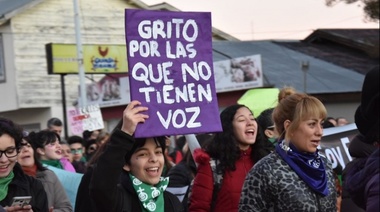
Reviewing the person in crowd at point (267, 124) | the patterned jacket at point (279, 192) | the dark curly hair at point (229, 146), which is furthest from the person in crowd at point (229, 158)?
the patterned jacket at point (279, 192)

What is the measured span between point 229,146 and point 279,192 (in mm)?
1418

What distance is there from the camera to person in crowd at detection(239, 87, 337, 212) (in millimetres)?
5477

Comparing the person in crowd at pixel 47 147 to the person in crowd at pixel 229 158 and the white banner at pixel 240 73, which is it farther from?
the white banner at pixel 240 73

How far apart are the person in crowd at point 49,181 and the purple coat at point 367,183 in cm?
369

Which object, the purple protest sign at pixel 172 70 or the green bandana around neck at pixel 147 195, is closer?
the green bandana around neck at pixel 147 195

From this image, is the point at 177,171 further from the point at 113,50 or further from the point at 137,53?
the point at 113,50

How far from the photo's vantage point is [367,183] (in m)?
4.27

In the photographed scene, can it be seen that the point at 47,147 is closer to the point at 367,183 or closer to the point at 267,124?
the point at 267,124

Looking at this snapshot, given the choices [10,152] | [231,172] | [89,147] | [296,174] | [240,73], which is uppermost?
[240,73]

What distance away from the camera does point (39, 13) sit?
40.2 metres

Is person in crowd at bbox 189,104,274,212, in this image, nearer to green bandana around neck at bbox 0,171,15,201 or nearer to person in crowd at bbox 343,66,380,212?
green bandana around neck at bbox 0,171,15,201

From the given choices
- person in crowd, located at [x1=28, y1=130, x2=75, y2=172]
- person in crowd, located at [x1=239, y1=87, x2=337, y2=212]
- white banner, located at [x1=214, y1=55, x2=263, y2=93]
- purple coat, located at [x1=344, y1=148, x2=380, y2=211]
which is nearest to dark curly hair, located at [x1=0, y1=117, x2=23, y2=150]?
person in crowd, located at [x1=239, y1=87, x2=337, y2=212]

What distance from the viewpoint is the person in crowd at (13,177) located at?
21.4ft

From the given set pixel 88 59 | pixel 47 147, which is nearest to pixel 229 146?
pixel 47 147
